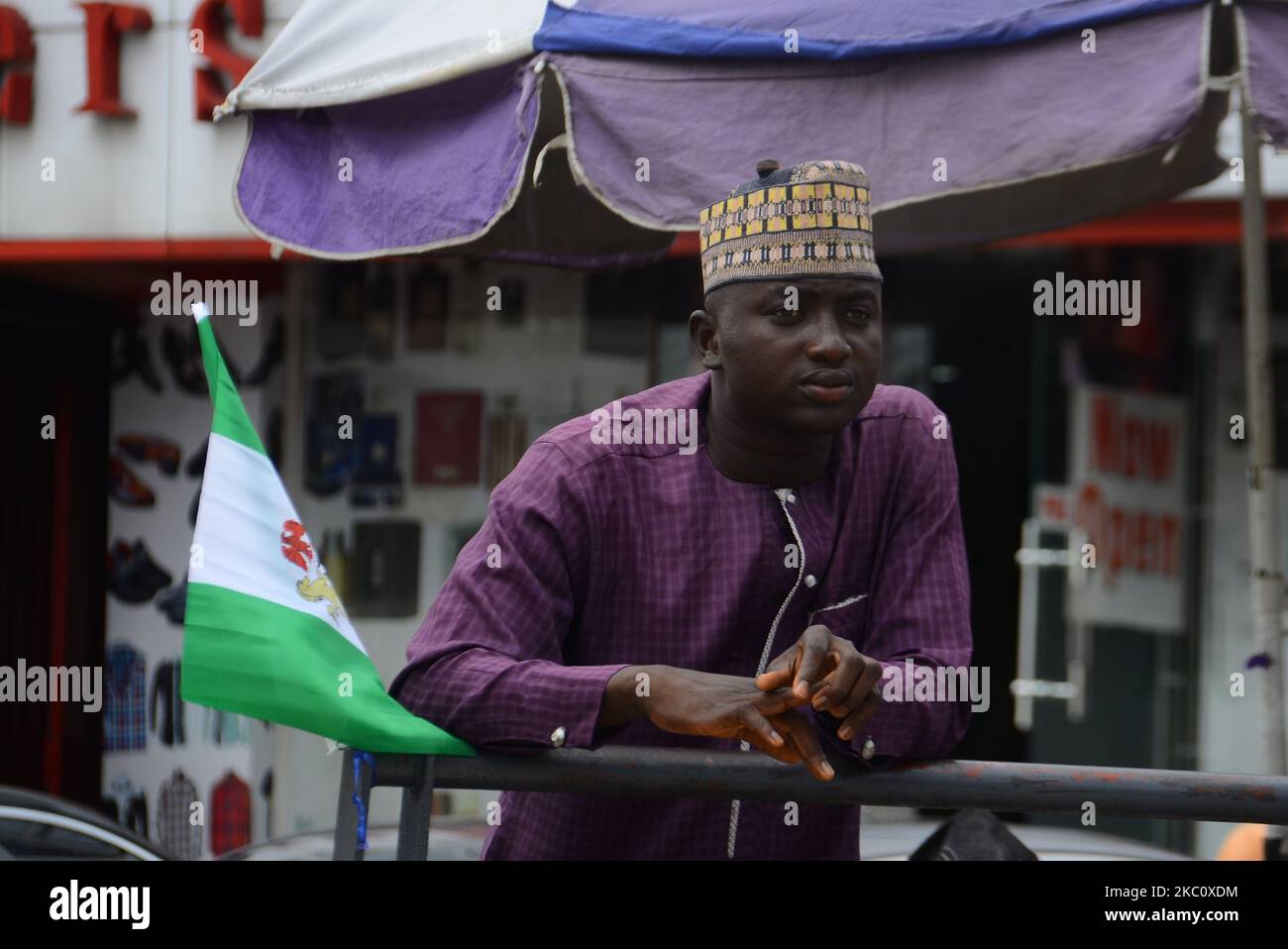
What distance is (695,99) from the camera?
324cm

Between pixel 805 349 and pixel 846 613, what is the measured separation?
458 mm

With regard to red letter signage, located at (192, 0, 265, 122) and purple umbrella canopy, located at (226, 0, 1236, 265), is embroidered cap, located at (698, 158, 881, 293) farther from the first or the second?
red letter signage, located at (192, 0, 265, 122)

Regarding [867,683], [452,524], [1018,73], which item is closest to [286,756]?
[452,524]

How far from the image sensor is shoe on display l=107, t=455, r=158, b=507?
25.7 ft

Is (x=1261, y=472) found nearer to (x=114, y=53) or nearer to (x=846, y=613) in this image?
(x=846, y=613)

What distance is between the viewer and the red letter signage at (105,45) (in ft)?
23.4

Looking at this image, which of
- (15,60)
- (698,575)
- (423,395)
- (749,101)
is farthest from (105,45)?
(698,575)

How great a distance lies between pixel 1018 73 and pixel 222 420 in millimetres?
1868

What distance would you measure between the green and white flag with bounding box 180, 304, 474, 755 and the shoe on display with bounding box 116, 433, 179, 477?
6.06m

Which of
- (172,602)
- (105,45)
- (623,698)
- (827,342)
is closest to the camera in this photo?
(623,698)

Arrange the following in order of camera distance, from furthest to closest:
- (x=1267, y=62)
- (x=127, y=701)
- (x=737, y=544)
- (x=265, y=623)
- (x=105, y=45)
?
(x=127, y=701), (x=105, y=45), (x=1267, y=62), (x=737, y=544), (x=265, y=623)

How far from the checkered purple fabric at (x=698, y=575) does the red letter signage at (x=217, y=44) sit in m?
5.11

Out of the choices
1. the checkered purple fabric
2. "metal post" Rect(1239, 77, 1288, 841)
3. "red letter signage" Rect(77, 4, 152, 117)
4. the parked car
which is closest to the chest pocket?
the checkered purple fabric
